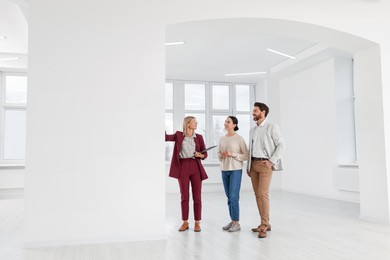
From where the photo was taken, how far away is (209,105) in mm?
10430

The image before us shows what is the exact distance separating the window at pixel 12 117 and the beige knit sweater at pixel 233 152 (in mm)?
6615

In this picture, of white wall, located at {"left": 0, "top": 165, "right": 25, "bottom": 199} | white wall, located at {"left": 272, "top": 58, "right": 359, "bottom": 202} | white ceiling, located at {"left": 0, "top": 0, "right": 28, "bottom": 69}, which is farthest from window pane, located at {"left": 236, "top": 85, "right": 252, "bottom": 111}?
white wall, located at {"left": 0, "top": 165, "right": 25, "bottom": 199}

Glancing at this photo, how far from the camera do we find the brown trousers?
13.7ft

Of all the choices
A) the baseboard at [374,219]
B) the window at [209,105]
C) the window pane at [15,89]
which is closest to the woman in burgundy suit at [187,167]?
the baseboard at [374,219]

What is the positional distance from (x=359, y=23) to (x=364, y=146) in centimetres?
175

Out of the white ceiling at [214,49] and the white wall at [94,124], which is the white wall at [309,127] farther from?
the white wall at [94,124]

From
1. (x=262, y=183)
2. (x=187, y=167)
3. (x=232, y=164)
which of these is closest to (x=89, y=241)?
(x=187, y=167)

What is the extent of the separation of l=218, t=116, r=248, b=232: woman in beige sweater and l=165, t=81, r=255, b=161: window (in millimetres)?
5710

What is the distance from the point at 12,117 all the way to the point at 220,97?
5.62 meters

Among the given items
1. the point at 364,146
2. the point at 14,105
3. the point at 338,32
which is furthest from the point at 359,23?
the point at 14,105

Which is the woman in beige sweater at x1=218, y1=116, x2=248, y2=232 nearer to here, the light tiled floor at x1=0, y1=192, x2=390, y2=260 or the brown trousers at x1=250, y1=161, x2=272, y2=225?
the brown trousers at x1=250, y1=161, x2=272, y2=225

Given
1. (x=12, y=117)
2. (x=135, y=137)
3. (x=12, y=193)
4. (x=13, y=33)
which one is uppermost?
(x=13, y=33)

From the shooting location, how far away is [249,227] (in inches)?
184

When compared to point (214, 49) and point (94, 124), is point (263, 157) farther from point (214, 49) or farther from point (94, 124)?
point (214, 49)
